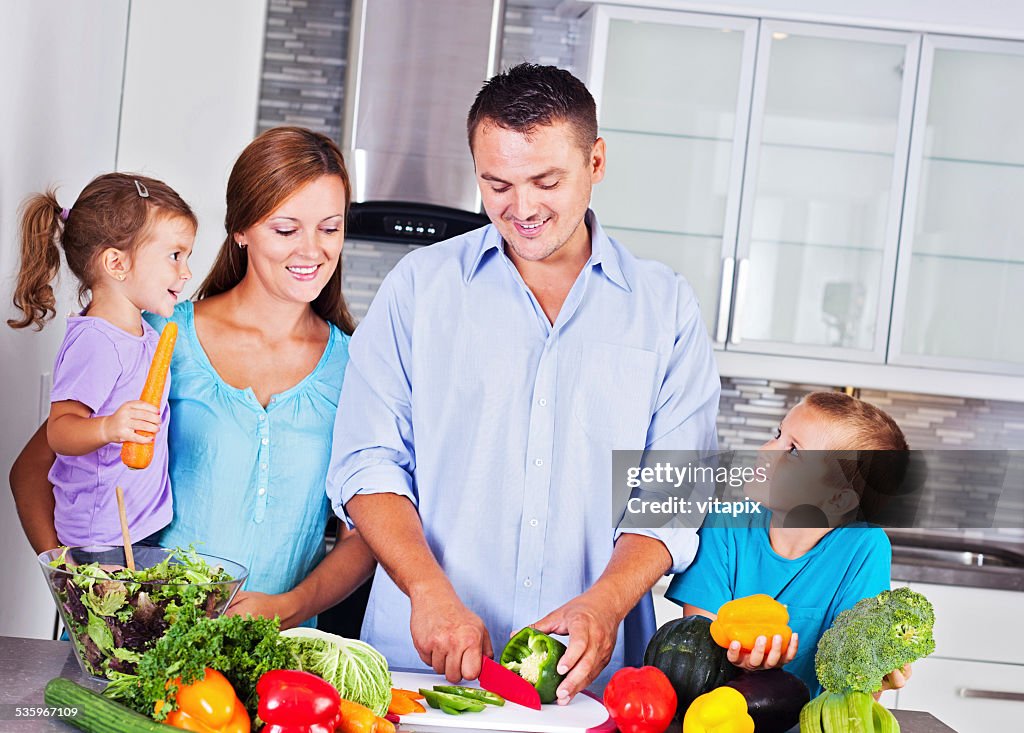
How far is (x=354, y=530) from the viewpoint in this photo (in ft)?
5.62

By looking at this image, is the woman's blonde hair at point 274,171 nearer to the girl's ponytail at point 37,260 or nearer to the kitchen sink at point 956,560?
the girl's ponytail at point 37,260

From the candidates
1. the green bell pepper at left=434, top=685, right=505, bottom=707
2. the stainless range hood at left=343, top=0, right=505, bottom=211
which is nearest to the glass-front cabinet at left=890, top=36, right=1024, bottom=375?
the stainless range hood at left=343, top=0, right=505, bottom=211

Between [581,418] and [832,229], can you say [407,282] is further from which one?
[832,229]

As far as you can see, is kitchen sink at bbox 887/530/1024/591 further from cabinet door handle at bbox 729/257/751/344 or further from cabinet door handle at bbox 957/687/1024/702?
cabinet door handle at bbox 729/257/751/344

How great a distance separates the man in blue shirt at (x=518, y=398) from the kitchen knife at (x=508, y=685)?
0.89ft

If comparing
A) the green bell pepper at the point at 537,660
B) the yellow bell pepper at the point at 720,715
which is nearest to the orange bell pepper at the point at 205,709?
the green bell pepper at the point at 537,660

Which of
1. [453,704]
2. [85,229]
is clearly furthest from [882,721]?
[85,229]

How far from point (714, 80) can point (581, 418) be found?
1916mm

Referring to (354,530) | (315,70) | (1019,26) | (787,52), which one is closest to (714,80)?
(787,52)

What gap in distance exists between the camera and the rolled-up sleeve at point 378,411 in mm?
1577

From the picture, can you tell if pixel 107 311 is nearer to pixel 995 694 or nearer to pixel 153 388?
pixel 153 388

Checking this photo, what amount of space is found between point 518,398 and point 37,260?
75 cm

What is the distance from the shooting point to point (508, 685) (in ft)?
4.19

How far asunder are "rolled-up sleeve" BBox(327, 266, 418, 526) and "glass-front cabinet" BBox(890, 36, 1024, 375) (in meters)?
2.04
